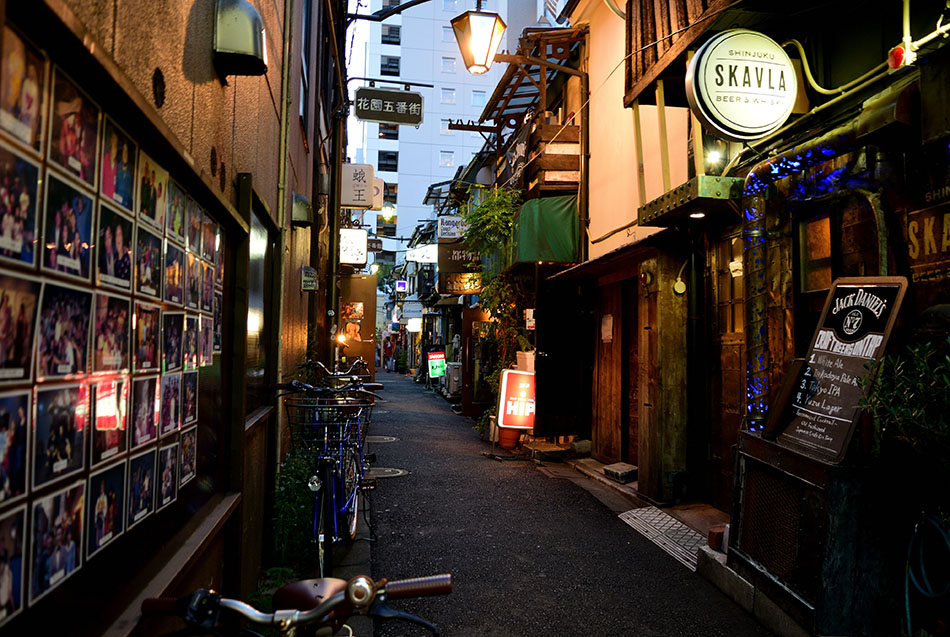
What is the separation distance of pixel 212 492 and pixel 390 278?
53.1 meters

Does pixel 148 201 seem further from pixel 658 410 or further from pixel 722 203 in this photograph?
pixel 658 410

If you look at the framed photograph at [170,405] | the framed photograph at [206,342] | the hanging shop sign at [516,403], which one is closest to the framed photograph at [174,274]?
the framed photograph at [170,405]

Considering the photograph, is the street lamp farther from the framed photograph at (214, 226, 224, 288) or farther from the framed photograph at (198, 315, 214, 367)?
the framed photograph at (198, 315, 214, 367)

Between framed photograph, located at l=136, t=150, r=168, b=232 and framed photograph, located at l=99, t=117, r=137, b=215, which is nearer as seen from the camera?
framed photograph, located at l=99, t=117, r=137, b=215

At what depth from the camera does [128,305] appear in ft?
8.01

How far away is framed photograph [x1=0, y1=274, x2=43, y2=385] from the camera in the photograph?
161 centimetres

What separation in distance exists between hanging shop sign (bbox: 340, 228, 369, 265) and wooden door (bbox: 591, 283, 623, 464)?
741 cm

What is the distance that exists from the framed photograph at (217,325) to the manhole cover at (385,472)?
7245 mm

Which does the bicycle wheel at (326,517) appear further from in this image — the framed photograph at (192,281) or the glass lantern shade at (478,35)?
the glass lantern shade at (478,35)

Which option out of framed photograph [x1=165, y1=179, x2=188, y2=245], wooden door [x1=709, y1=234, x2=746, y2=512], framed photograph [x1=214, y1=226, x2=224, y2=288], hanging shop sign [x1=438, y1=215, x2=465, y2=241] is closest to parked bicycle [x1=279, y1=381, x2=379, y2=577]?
framed photograph [x1=214, y1=226, x2=224, y2=288]

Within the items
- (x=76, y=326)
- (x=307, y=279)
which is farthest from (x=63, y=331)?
(x=307, y=279)

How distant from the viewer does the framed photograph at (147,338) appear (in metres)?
2.56

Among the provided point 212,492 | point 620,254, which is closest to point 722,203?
point 620,254

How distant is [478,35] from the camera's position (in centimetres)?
1037
